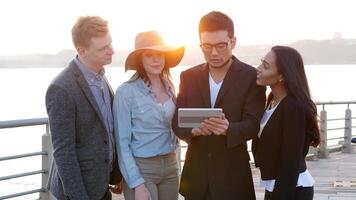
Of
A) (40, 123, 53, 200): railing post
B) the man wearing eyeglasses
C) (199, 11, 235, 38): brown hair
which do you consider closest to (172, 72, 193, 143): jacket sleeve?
the man wearing eyeglasses

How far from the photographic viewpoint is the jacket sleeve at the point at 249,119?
119 inches

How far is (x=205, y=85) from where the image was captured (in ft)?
10.5

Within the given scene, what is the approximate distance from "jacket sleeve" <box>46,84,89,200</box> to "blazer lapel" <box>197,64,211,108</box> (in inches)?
28.7

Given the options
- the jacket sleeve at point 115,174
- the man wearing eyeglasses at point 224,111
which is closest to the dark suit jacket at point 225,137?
the man wearing eyeglasses at point 224,111

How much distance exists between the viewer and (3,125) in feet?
13.9

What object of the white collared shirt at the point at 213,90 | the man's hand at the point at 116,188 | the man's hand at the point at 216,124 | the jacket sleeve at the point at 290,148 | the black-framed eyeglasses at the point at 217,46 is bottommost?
the man's hand at the point at 116,188

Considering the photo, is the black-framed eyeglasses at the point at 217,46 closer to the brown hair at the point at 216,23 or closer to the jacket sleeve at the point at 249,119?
the brown hair at the point at 216,23

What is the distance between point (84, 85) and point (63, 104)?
185 millimetres

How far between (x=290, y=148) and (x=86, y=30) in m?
1.24

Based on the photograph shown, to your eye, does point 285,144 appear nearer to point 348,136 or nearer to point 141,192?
point 141,192

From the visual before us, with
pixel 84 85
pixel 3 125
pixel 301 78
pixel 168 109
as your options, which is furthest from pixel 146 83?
pixel 3 125

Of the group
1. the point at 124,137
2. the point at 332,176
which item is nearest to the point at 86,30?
the point at 124,137

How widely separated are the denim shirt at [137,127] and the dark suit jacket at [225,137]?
13 centimetres

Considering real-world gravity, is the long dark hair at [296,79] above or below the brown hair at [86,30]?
below
